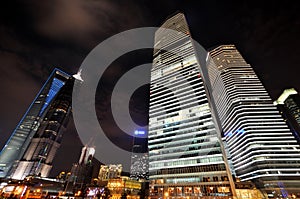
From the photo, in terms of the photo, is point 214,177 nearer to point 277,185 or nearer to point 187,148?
point 187,148

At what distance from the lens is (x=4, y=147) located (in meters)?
132

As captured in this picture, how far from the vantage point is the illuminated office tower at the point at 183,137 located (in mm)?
61719

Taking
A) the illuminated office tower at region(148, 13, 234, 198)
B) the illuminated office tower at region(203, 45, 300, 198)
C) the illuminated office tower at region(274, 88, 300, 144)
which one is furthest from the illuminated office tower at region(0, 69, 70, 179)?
the illuminated office tower at region(274, 88, 300, 144)

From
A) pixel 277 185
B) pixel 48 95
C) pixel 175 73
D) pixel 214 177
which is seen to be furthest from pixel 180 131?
pixel 48 95

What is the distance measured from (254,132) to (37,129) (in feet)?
545

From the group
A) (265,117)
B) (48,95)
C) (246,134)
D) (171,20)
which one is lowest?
(246,134)

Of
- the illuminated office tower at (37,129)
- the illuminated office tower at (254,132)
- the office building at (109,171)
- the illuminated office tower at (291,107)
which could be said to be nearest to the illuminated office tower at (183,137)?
the illuminated office tower at (254,132)

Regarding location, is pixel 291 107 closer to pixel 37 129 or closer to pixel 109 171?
pixel 109 171

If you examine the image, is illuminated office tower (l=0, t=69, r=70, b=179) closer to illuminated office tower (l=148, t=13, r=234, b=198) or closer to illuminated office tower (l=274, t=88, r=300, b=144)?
illuminated office tower (l=148, t=13, r=234, b=198)

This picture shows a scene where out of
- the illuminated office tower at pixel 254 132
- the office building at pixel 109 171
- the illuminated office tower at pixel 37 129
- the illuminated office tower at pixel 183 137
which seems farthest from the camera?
the office building at pixel 109 171

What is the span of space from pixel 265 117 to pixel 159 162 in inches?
2906

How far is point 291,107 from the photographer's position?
5728 inches

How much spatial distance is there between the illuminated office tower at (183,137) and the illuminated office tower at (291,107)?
109 meters

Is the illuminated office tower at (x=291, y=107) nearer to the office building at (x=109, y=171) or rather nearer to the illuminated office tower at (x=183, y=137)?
the illuminated office tower at (x=183, y=137)
